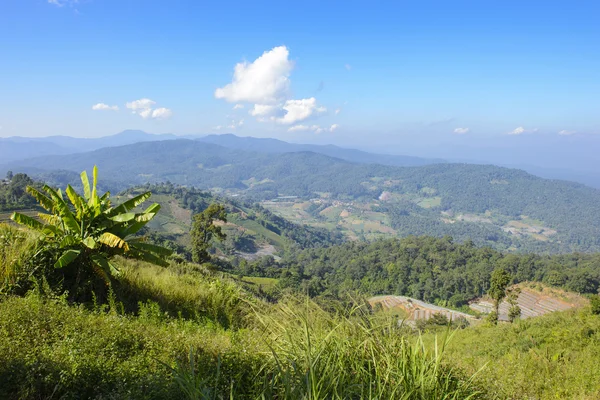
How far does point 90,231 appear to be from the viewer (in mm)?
4242

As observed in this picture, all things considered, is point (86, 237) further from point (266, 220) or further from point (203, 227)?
point (266, 220)

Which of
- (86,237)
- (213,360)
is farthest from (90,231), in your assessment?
(213,360)

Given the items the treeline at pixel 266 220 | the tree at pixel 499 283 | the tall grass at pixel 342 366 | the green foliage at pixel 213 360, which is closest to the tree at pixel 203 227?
the green foliage at pixel 213 360

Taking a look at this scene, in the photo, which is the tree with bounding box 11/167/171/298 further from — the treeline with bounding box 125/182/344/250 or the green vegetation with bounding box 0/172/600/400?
the treeline with bounding box 125/182/344/250

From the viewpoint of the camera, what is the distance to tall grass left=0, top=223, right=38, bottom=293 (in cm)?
341

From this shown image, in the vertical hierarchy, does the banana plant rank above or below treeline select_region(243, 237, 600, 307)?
above

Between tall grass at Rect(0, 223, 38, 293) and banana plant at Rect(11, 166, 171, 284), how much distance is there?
180 millimetres

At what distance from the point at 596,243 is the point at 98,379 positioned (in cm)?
18174

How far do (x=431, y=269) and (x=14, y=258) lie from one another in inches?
2855

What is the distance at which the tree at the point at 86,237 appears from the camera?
12.8ft

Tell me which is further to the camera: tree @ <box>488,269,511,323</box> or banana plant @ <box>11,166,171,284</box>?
tree @ <box>488,269,511,323</box>

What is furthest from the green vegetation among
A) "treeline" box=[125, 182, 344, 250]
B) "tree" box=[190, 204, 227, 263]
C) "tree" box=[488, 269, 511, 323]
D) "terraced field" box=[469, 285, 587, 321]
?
"treeline" box=[125, 182, 344, 250]

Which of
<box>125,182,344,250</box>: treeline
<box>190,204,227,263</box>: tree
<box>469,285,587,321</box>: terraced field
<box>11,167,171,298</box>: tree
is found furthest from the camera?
<box>125,182,344,250</box>: treeline

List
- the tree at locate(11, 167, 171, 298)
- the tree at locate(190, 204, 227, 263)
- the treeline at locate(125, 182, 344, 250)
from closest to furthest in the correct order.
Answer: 1. the tree at locate(11, 167, 171, 298)
2. the tree at locate(190, 204, 227, 263)
3. the treeline at locate(125, 182, 344, 250)
